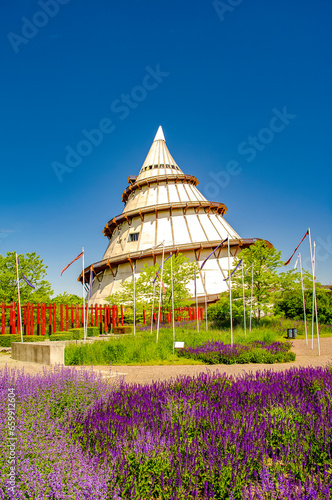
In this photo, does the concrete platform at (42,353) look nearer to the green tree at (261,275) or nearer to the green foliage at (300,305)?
the green tree at (261,275)

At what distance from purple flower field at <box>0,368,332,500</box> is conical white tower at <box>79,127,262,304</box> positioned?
112 ft

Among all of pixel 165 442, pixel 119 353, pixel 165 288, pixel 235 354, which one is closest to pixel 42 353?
pixel 119 353

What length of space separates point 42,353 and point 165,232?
37298 millimetres

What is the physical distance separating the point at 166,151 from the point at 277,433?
6474 centimetres

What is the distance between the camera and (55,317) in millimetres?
28375

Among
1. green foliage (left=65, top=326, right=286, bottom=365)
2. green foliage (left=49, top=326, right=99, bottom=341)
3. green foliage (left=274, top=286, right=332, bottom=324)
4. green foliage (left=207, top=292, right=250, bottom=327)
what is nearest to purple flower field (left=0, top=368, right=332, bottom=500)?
green foliage (left=65, top=326, right=286, bottom=365)

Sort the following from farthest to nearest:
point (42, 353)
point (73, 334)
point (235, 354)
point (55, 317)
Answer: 1. point (55, 317)
2. point (73, 334)
3. point (235, 354)
4. point (42, 353)

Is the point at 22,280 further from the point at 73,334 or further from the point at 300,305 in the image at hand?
the point at 300,305

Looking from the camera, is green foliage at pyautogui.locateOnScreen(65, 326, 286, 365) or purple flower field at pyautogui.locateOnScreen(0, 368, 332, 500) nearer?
purple flower field at pyautogui.locateOnScreen(0, 368, 332, 500)

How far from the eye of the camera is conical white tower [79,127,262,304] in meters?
45.1

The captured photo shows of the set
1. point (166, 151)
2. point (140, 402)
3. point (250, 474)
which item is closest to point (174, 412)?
point (140, 402)

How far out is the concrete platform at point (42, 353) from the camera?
41.2ft

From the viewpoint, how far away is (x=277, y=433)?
436 centimetres

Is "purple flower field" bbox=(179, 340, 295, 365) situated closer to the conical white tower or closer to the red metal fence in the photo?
the red metal fence
